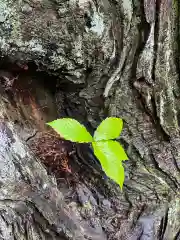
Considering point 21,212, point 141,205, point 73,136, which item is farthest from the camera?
point 141,205

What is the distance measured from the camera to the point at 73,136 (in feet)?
4.23

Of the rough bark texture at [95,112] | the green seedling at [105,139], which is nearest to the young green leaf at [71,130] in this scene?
the green seedling at [105,139]

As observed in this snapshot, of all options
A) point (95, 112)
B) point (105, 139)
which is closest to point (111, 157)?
point (105, 139)

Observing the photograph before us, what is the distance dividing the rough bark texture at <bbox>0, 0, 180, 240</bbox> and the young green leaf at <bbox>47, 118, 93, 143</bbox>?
0.45 ft

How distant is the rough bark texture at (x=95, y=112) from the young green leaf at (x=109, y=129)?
2.9 inches

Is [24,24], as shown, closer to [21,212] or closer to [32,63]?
[32,63]

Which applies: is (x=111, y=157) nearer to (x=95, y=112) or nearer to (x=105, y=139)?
(x=105, y=139)

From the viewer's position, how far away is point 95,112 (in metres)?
1.45

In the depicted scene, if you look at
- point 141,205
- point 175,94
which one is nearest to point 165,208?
point 141,205

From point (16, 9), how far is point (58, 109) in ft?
1.54

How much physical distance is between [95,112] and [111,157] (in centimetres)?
25

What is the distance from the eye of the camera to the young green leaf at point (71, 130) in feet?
4.22

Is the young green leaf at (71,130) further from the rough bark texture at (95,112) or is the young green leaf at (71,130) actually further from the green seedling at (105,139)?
the rough bark texture at (95,112)

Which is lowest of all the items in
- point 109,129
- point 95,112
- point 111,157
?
point 111,157
